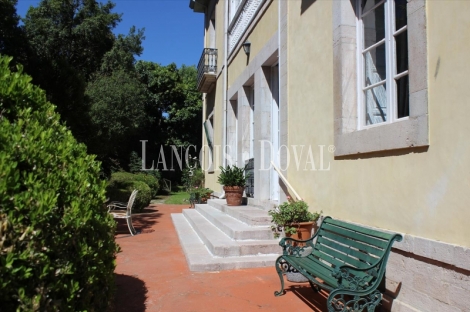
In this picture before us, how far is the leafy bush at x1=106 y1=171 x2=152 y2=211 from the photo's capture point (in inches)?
515

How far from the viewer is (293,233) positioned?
15.3 ft

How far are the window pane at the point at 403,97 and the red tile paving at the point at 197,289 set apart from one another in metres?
2.07

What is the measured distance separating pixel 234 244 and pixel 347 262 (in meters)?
2.21

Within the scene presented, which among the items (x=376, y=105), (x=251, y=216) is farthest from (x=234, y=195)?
(x=376, y=105)

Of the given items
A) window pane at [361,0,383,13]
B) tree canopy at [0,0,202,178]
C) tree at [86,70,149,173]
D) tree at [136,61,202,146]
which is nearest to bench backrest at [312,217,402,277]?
window pane at [361,0,383,13]

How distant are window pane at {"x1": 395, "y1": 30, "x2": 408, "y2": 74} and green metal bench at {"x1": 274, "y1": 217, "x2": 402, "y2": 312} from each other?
1604 millimetres

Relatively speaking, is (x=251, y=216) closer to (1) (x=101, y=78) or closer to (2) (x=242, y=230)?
(2) (x=242, y=230)

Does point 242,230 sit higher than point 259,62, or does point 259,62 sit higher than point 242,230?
point 259,62

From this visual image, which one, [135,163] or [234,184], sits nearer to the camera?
[234,184]

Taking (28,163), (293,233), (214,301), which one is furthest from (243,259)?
(28,163)

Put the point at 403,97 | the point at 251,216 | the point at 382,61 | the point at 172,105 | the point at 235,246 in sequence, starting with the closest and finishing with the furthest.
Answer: the point at 403,97 < the point at 382,61 < the point at 235,246 < the point at 251,216 < the point at 172,105

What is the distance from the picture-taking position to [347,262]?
11.3ft

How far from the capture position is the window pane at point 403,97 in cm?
355

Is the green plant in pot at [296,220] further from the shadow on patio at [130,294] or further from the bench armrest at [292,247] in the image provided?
the shadow on patio at [130,294]
